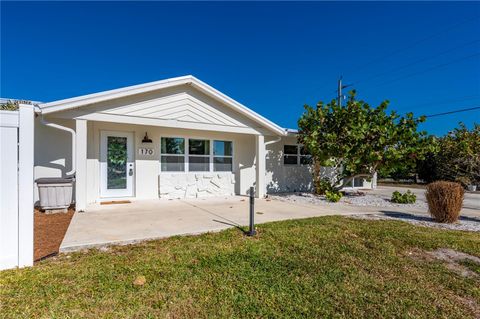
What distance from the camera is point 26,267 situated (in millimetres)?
3316

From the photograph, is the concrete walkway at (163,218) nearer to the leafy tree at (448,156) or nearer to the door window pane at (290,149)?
the door window pane at (290,149)

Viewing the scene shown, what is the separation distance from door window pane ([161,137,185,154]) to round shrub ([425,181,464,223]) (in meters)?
7.91

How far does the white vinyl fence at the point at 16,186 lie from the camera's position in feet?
10.1

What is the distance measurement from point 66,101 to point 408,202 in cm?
1157

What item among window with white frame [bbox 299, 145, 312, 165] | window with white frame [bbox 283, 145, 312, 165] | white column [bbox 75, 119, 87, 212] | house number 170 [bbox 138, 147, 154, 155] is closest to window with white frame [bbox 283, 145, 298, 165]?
window with white frame [bbox 283, 145, 312, 165]

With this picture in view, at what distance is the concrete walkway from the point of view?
4.64m

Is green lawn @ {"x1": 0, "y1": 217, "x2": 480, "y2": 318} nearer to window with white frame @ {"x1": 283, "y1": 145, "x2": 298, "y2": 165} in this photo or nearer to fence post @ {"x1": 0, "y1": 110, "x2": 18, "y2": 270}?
fence post @ {"x1": 0, "y1": 110, "x2": 18, "y2": 270}

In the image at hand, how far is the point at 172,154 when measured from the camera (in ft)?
31.8

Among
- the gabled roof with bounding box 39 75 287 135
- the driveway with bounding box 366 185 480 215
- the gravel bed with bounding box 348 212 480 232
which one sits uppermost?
the gabled roof with bounding box 39 75 287 135

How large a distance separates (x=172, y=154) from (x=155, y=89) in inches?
104

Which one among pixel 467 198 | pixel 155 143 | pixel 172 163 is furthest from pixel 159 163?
pixel 467 198

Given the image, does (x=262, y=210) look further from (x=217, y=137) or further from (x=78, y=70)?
(x=78, y=70)

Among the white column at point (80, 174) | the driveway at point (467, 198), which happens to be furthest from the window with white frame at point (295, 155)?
the white column at point (80, 174)

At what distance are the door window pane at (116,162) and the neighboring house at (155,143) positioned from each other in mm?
30
